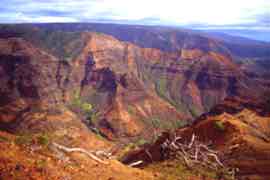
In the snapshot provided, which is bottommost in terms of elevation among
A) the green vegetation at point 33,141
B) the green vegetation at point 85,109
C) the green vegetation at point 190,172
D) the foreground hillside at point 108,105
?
the green vegetation at point 85,109

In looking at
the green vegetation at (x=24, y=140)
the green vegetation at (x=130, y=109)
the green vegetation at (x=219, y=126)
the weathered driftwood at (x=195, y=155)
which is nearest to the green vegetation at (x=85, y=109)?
the green vegetation at (x=130, y=109)

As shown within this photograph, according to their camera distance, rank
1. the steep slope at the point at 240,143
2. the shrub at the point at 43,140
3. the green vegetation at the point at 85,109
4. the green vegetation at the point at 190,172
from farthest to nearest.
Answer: the green vegetation at the point at 85,109 → the steep slope at the point at 240,143 → the green vegetation at the point at 190,172 → the shrub at the point at 43,140

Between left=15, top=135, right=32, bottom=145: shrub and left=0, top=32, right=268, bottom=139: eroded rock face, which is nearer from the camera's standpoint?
left=15, top=135, right=32, bottom=145: shrub

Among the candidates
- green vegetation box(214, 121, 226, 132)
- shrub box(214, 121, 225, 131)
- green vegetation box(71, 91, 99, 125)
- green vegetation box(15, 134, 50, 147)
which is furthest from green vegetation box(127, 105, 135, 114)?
green vegetation box(15, 134, 50, 147)

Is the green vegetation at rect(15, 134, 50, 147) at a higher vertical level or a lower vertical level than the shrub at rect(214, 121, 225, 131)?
higher

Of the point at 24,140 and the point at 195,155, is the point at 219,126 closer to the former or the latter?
the point at 195,155

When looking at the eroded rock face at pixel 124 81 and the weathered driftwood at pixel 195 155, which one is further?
the eroded rock face at pixel 124 81

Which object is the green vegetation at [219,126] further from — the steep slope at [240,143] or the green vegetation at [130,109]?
the green vegetation at [130,109]

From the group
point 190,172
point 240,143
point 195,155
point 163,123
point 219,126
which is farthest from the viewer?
point 163,123

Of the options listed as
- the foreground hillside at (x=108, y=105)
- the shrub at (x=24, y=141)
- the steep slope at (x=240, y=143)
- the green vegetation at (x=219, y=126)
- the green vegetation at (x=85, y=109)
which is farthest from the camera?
the green vegetation at (x=85, y=109)

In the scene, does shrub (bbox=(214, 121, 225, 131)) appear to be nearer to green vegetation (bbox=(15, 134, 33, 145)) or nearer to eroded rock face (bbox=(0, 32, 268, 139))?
green vegetation (bbox=(15, 134, 33, 145))

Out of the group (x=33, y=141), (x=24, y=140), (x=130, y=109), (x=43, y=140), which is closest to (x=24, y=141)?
(x=24, y=140)

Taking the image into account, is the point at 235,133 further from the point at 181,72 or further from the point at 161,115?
the point at 181,72

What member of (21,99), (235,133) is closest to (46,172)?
(235,133)
